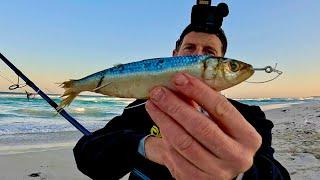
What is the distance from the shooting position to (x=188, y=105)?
1502 millimetres

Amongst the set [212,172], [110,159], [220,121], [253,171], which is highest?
[220,121]

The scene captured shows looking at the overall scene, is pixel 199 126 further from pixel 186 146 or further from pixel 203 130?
pixel 186 146

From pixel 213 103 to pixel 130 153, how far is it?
1355mm

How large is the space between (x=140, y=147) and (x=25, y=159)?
737 centimetres

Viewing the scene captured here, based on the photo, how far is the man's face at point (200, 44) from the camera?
370cm

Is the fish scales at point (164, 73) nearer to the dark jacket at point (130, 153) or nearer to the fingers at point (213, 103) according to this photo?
the fingers at point (213, 103)

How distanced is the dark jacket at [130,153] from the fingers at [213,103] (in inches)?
33.7

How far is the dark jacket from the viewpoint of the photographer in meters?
2.59

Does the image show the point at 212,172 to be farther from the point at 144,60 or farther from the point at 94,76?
the point at 94,76

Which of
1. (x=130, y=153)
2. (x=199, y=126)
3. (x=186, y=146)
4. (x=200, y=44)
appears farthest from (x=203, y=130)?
(x=200, y=44)

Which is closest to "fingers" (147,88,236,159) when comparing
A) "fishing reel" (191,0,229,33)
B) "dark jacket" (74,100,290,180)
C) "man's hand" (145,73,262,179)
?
"man's hand" (145,73,262,179)

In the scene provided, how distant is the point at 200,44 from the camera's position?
→ 3705mm

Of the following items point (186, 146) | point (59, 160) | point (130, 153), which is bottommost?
point (59, 160)

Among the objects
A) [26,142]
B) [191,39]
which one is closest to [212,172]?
[191,39]
